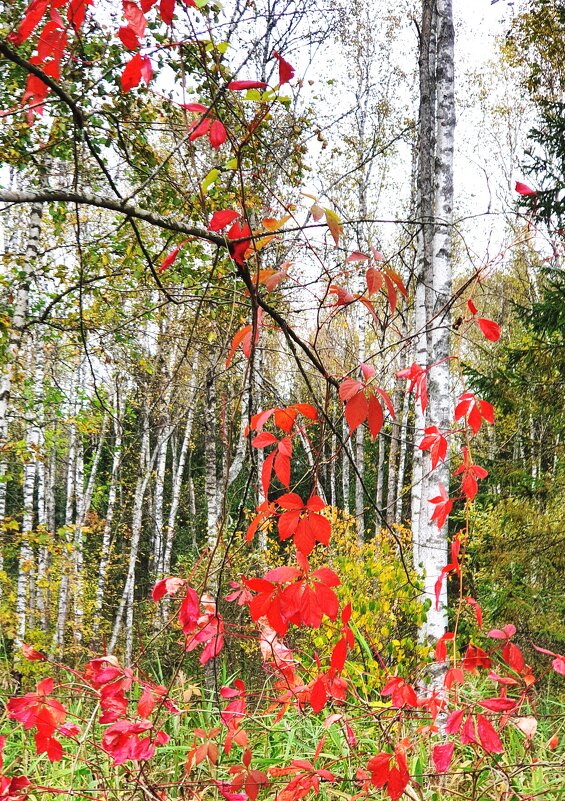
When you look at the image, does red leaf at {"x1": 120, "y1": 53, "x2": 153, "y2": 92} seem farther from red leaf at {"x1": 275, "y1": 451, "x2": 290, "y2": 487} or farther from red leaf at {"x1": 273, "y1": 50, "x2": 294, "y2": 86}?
red leaf at {"x1": 275, "y1": 451, "x2": 290, "y2": 487}

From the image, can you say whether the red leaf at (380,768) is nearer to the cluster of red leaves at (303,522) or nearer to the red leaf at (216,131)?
the cluster of red leaves at (303,522)

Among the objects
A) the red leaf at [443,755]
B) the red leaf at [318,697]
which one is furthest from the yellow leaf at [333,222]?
the red leaf at [443,755]

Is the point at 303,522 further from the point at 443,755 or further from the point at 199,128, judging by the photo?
the point at 443,755

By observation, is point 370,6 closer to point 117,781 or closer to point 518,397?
point 518,397

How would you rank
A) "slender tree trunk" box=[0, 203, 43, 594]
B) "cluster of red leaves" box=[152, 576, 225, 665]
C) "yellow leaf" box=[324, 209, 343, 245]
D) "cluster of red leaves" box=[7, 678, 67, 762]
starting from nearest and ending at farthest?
"yellow leaf" box=[324, 209, 343, 245] → "cluster of red leaves" box=[152, 576, 225, 665] → "cluster of red leaves" box=[7, 678, 67, 762] → "slender tree trunk" box=[0, 203, 43, 594]

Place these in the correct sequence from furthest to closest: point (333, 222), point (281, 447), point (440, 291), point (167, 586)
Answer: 1. point (440, 291)
2. point (167, 586)
3. point (281, 447)
4. point (333, 222)

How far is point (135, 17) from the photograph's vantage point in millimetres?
1023

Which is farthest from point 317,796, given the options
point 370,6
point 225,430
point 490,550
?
point 370,6

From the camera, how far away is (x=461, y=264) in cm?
1852

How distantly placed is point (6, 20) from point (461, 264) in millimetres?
16831

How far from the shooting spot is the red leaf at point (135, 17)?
3.34ft

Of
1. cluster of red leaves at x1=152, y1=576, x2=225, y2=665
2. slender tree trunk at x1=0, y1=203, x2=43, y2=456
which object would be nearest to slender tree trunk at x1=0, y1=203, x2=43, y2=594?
slender tree trunk at x1=0, y1=203, x2=43, y2=456

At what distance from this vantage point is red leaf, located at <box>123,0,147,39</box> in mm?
1018

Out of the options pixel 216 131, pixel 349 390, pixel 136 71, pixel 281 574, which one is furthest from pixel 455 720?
pixel 136 71
